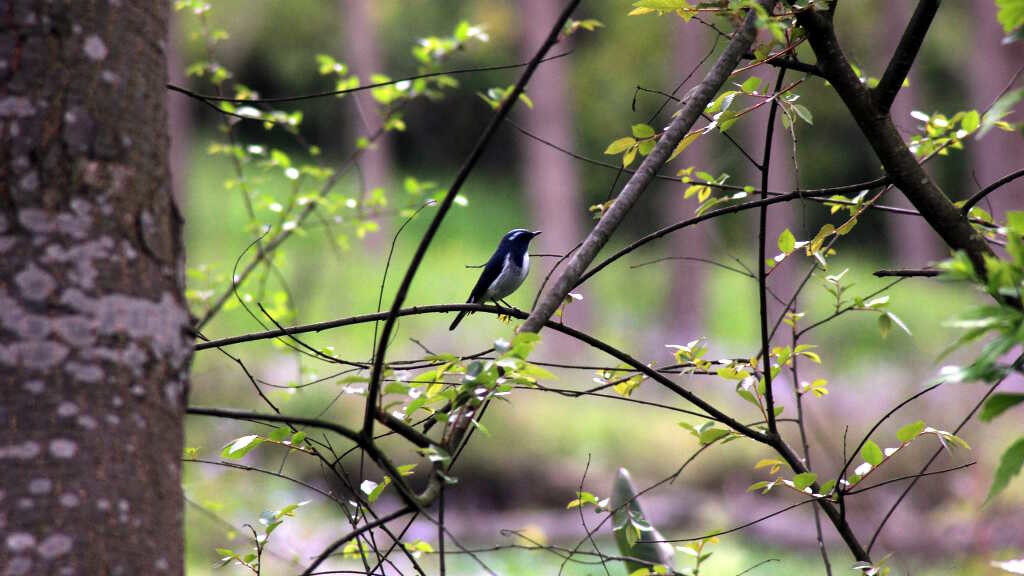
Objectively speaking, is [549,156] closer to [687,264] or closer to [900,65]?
[687,264]

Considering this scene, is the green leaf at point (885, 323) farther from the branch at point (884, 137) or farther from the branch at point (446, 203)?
the branch at point (446, 203)

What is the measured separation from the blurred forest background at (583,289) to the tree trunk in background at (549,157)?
3 centimetres

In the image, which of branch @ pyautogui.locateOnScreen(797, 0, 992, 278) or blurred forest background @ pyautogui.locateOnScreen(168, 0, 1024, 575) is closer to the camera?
branch @ pyautogui.locateOnScreen(797, 0, 992, 278)

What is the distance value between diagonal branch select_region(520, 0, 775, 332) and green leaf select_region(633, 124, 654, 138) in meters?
0.04

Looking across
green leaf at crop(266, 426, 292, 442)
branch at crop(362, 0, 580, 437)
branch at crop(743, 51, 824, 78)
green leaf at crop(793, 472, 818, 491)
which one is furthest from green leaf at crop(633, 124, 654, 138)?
green leaf at crop(266, 426, 292, 442)

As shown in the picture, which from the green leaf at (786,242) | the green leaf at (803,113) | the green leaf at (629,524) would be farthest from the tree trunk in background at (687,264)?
the green leaf at (803,113)

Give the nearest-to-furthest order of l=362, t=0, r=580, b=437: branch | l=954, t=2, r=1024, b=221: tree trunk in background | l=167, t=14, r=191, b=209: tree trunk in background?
l=362, t=0, r=580, b=437: branch → l=954, t=2, r=1024, b=221: tree trunk in background → l=167, t=14, r=191, b=209: tree trunk in background

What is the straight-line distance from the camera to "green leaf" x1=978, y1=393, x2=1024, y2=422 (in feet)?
3.00

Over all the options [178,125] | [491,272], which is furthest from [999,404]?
[178,125]

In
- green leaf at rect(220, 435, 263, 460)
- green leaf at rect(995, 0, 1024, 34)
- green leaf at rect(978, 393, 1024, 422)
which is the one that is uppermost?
green leaf at rect(995, 0, 1024, 34)

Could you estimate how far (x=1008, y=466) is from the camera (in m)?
0.93

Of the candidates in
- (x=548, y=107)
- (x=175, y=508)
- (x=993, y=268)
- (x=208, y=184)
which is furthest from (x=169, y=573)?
(x=208, y=184)

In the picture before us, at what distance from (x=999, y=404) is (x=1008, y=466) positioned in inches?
2.6

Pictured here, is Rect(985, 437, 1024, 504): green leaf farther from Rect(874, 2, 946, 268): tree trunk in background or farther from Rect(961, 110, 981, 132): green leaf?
Rect(874, 2, 946, 268): tree trunk in background
